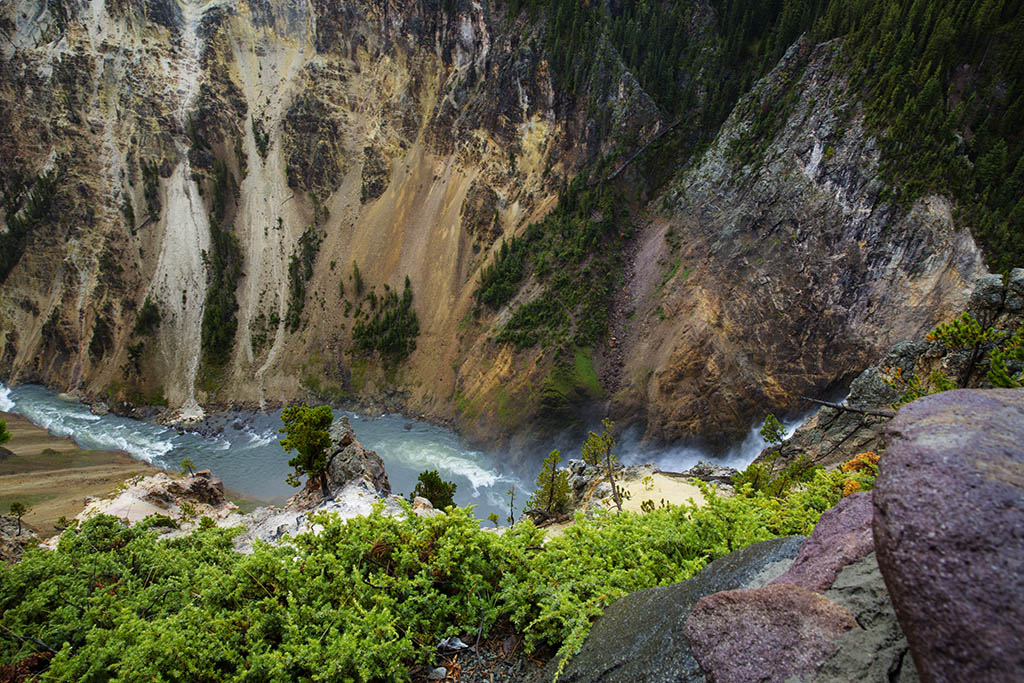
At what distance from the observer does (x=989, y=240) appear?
79.9 feet

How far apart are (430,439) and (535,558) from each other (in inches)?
1498

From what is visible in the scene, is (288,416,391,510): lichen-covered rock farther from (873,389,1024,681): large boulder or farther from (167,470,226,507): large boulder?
(873,389,1024,681): large boulder

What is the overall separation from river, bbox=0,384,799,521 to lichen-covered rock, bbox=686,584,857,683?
3031cm

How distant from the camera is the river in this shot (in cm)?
3456

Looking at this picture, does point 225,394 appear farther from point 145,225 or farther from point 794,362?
point 794,362

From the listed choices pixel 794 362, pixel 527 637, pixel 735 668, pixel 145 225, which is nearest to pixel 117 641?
pixel 527 637

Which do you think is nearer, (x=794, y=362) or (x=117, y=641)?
(x=117, y=641)

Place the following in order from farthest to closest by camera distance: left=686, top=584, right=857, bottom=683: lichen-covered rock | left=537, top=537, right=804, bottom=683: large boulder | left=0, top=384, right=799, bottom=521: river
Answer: left=0, top=384, right=799, bottom=521: river, left=537, top=537, right=804, bottom=683: large boulder, left=686, top=584, right=857, bottom=683: lichen-covered rock

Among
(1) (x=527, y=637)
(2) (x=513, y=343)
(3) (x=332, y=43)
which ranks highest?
(3) (x=332, y=43)

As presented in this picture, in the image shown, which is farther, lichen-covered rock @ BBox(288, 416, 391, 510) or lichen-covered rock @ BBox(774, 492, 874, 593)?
lichen-covered rock @ BBox(288, 416, 391, 510)

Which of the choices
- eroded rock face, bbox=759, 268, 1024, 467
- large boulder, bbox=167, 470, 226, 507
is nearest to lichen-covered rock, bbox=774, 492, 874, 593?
eroded rock face, bbox=759, 268, 1024, 467

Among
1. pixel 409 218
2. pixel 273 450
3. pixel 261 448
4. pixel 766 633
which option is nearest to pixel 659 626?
pixel 766 633

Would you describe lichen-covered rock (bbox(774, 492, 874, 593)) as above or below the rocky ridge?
above

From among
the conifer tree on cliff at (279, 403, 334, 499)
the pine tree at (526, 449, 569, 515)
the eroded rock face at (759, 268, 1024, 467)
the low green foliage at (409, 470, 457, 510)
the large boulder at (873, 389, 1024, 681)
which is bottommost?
the low green foliage at (409, 470, 457, 510)
